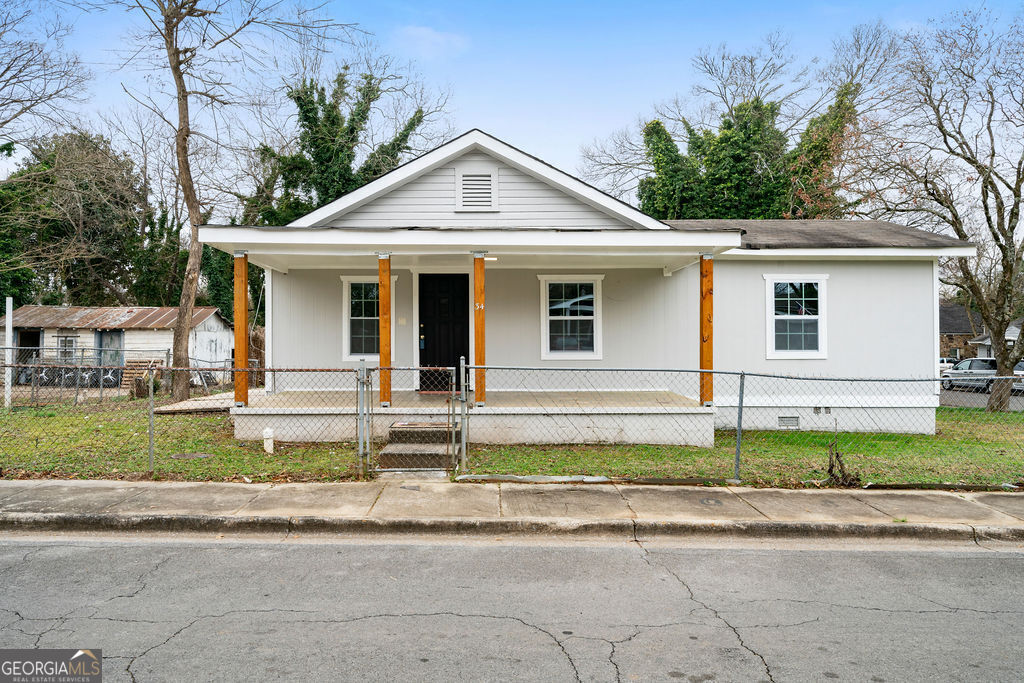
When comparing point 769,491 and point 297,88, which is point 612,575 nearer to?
point 769,491

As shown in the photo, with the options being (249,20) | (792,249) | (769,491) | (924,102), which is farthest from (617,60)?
(769,491)

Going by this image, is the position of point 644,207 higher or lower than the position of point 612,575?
higher

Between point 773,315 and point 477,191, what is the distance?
20.9ft

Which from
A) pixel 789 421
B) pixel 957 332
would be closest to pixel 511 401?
pixel 789 421

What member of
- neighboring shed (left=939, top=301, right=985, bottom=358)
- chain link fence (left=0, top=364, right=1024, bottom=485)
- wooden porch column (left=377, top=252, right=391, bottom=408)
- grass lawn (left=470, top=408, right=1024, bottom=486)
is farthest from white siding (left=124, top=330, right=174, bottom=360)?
neighboring shed (left=939, top=301, right=985, bottom=358)

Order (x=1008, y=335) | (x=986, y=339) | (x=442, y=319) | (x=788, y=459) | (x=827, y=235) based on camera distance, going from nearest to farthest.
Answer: (x=788, y=459) < (x=442, y=319) < (x=827, y=235) < (x=986, y=339) < (x=1008, y=335)

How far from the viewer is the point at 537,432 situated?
944 cm

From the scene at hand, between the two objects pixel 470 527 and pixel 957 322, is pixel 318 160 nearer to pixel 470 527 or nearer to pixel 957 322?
pixel 470 527

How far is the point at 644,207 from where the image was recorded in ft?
97.3

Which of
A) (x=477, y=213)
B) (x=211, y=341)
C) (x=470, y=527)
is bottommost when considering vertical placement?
(x=470, y=527)

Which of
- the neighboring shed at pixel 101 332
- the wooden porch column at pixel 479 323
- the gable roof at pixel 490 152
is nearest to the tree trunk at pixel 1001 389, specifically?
the gable roof at pixel 490 152

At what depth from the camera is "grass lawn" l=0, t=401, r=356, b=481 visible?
24.3 feet

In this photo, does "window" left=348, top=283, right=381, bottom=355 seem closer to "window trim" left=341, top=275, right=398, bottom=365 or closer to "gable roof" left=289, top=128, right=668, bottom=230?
"window trim" left=341, top=275, right=398, bottom=365

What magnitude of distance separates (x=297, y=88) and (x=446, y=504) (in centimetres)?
2420
